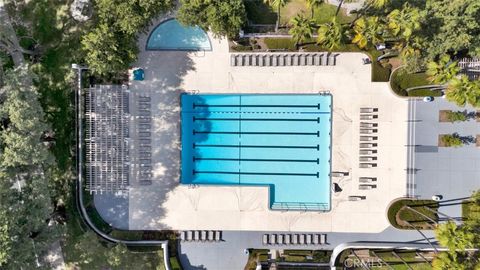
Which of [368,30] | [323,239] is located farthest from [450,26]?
[323,239]

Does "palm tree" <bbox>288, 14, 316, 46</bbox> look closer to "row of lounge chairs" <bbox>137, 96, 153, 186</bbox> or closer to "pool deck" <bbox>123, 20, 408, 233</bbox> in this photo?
"pool deck" <bbox>123, 20, 408, 233</bbox>

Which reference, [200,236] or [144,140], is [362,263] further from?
[144,140]

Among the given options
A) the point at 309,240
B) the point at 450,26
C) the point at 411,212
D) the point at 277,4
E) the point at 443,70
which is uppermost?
the point at 277,4

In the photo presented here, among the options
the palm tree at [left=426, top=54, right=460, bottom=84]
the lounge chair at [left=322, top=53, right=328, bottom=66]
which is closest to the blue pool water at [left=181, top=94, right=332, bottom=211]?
the lounge chair at [left=322, top=53, right=328, bottom=66]

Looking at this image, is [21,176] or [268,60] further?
[268,60]

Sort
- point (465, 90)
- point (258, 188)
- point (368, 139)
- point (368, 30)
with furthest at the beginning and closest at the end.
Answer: point (258, 188) < point (368, 139) < point (368, 30) < point (465, 90)

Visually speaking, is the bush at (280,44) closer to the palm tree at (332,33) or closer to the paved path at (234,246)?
the palm tree at (332,33)

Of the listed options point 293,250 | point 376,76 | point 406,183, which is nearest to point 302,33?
point 376,76

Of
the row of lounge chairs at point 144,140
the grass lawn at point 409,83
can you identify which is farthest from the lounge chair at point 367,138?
the row of lounge chairs at point 144,140
